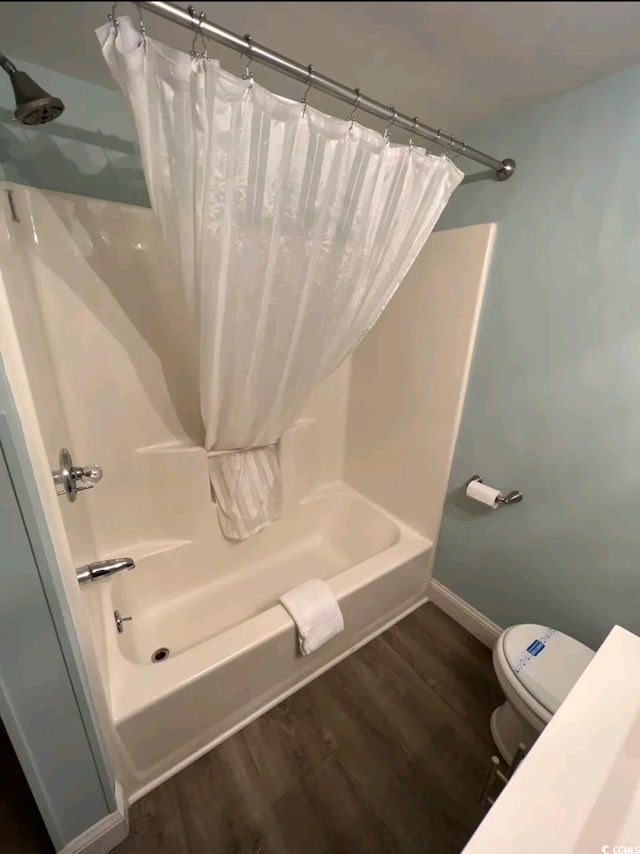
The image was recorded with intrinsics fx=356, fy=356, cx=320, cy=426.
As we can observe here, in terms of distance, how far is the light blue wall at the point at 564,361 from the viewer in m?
1.02

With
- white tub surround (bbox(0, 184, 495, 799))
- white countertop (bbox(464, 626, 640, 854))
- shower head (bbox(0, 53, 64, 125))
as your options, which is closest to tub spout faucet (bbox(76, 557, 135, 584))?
white tub surround (bbox(0, 184, 495, 799))

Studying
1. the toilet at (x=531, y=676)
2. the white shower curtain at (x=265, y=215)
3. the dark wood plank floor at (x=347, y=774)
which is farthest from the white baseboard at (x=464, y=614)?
the white shower curtain at (x=265, y=215)

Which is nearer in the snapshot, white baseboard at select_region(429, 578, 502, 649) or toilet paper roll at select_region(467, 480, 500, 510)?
toilet paper roll at select_region(467, 480, 500, 510)

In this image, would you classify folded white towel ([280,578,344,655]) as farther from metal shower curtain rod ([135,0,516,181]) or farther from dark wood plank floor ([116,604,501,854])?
metal shower curtain rod ([135,0,516,181])

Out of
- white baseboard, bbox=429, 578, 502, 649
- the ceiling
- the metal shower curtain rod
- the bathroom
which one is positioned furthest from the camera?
white baseboard, bbox=429, 578, 502, 649

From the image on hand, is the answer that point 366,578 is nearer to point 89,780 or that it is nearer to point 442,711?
point 442,711

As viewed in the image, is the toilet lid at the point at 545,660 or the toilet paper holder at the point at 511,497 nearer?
the toilet lid at the point at 545,660

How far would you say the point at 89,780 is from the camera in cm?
89

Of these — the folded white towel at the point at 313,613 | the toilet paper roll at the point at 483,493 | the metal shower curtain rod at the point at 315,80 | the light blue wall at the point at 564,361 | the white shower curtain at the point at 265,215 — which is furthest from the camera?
the toilet paper roll at the point at 483,493

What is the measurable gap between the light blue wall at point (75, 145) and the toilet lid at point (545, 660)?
2.04 meters

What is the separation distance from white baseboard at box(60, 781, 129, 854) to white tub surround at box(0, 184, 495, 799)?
0.07 meters

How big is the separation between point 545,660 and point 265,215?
1.57m

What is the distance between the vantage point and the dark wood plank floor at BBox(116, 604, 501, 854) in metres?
1.02

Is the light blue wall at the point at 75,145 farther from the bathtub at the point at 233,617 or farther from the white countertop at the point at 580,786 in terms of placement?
the white countertop at the point at 580,786
